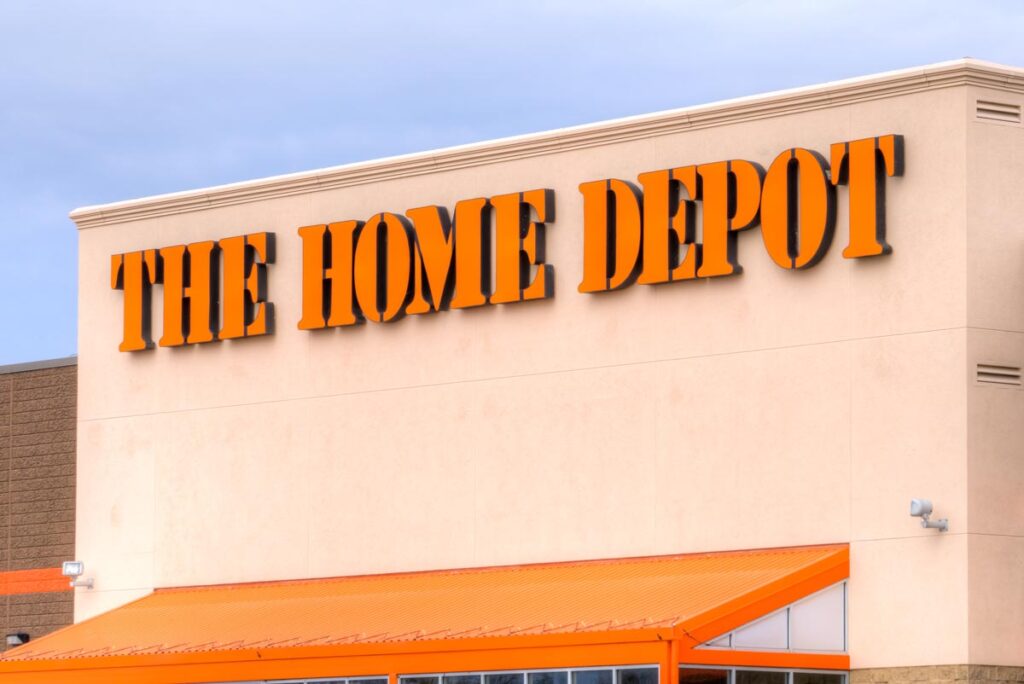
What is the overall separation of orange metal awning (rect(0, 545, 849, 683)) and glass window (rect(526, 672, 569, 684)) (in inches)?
7.5

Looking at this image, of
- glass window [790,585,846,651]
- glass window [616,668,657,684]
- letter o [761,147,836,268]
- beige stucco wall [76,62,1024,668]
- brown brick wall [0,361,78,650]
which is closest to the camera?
glass window [616,668,657,684]

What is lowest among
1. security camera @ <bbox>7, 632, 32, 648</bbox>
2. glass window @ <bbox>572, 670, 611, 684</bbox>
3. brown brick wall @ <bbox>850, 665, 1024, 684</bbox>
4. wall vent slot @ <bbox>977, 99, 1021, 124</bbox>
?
security camera @ <bbox>7, 632, 32, 648</bbox>

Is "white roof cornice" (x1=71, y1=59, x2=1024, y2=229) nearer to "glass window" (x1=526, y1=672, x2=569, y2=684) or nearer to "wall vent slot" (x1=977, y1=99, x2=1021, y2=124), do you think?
"wall vent slot" (x1=977, y1=99, x2=1021, y2=124)

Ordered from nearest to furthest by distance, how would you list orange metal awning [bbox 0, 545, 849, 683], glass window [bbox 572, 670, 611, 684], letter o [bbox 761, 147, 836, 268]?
1. glass window [bbox 572, 670, 611, 684]
2. orange metal awning [bbox 0, 545, 849, 683]
3. letter o [bbox 761, 147, 836, 268]

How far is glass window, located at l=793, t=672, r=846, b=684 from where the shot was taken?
101ft

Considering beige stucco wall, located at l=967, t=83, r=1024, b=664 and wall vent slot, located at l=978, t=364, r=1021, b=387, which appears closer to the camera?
beige stucco wall, located at l=967, t=83, r=1024, b=664

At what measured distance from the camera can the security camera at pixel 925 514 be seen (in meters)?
30.2

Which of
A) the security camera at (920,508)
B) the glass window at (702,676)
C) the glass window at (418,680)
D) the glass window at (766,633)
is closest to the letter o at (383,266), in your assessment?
the glass window at (418,680)

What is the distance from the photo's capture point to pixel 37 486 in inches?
1641

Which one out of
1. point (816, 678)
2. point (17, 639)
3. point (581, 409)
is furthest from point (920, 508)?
point (17, 639)

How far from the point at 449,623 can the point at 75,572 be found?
420 inches

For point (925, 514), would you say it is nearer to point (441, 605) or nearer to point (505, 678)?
point (505, 678)

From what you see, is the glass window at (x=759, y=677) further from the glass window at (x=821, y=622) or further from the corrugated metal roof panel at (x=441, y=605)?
the corrugated metal roof panel at (x=441, y=605)

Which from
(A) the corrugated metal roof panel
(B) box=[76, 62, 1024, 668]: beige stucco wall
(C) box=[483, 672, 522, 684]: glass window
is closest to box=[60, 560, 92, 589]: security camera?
(B) box=[76, 62, 1024, 668]: beige stucco wall
